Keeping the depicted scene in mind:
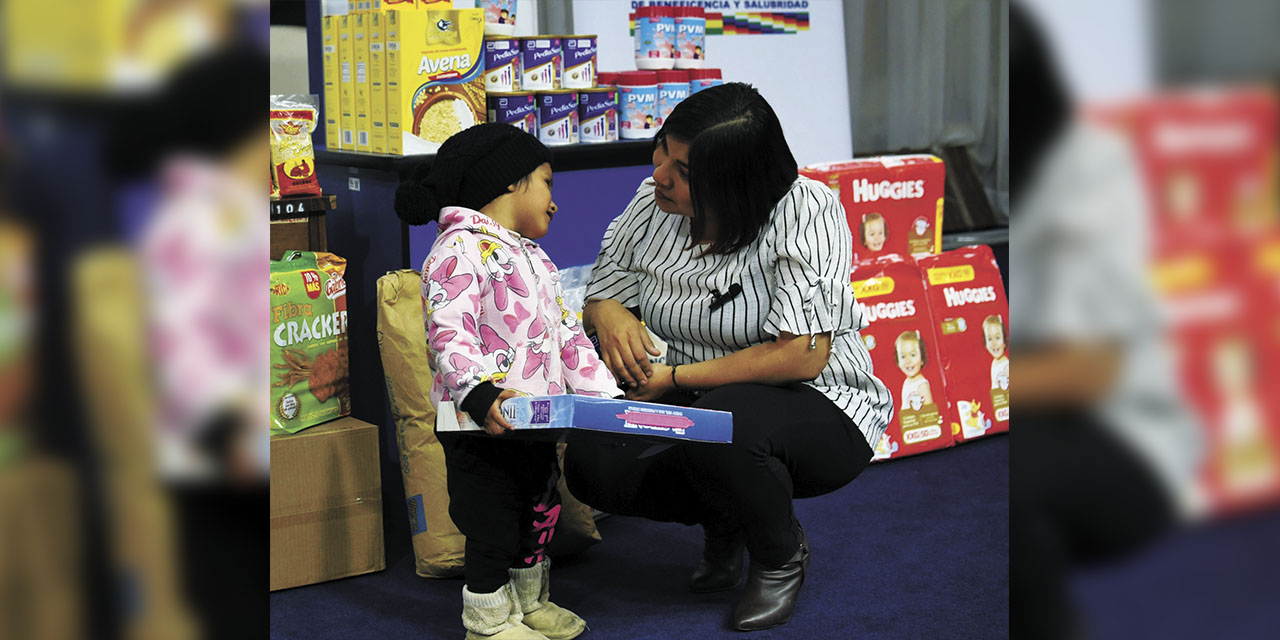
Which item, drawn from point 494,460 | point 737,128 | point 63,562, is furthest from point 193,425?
point 737,128

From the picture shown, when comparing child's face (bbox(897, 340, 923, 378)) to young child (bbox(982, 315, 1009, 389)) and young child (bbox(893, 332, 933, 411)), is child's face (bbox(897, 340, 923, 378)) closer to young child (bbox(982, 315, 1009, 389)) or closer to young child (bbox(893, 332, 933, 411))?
young child (bbox(893, 332, 933, 411))

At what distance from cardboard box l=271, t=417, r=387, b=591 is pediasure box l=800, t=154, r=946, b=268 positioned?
1635mm

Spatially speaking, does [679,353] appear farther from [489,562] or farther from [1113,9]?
[1113,9]

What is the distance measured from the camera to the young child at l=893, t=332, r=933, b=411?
3557 mm

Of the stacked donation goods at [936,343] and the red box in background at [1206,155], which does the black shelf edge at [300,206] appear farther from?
the red box in background at [1206,155]

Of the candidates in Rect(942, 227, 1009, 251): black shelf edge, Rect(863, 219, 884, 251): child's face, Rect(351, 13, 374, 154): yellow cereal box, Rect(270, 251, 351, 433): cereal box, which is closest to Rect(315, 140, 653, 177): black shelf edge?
Rect(351, 13, 374, 154): yellow cereal box

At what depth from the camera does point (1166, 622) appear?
0.50m

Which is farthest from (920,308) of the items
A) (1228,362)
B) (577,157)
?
(1228,362)

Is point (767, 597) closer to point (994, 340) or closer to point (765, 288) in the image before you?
point (765, 288)

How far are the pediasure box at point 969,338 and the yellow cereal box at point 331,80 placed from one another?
1.83 metres

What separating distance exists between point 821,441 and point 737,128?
25.0 inches

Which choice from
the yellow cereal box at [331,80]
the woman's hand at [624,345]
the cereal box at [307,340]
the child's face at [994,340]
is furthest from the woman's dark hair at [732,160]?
the child's face at [994,340]

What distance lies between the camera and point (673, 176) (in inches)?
91.4

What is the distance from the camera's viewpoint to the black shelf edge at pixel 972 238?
5.02 meters
